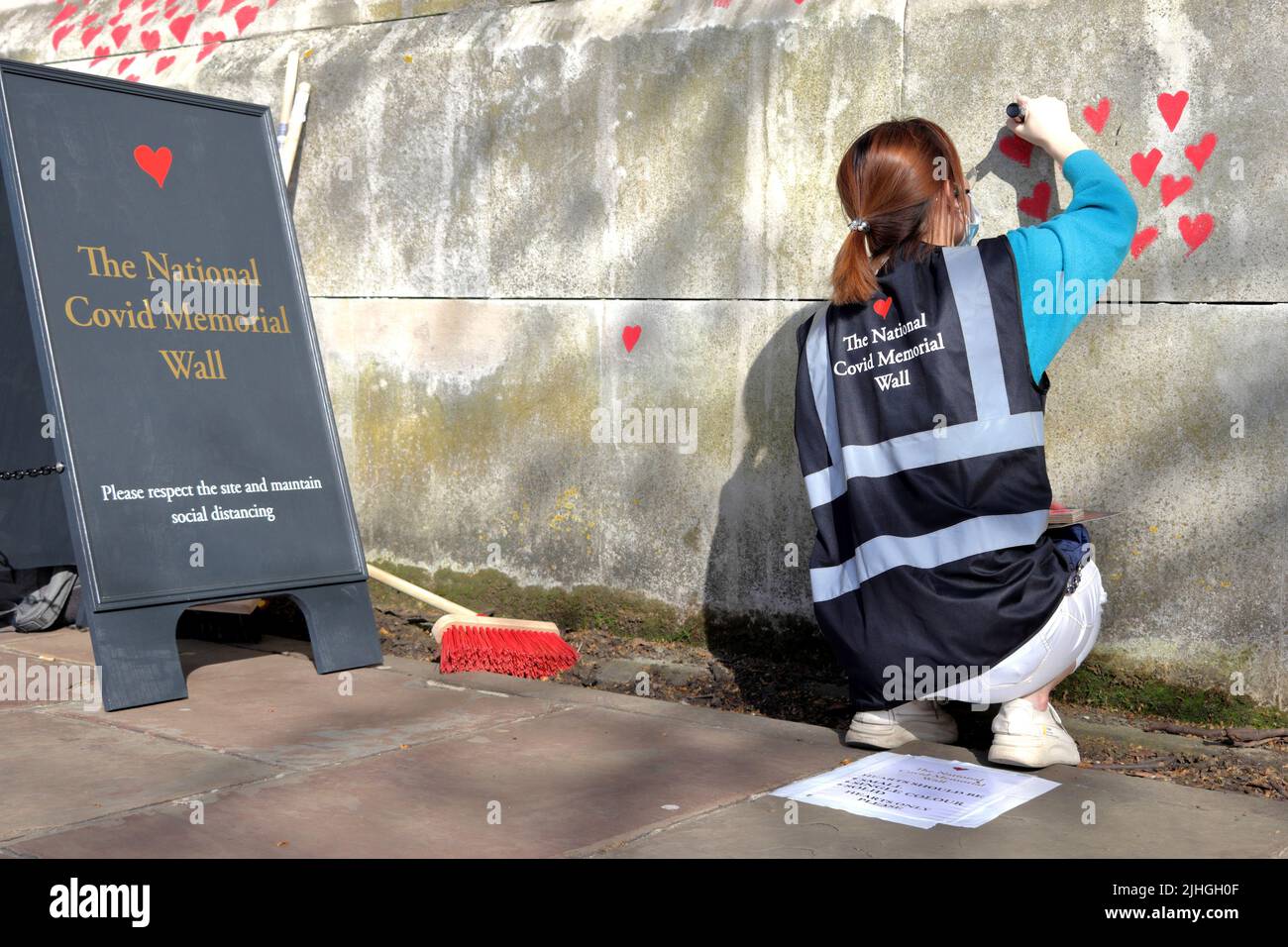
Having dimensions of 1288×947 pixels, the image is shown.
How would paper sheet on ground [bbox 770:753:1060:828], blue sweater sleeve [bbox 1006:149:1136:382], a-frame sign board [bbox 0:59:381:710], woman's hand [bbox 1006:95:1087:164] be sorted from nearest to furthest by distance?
1. paper sheet on ground [bbox 770:753:1060:828]
2. blue sweater sleeve [bbox 1006:149:1136:382]
3. woman's hand [bbox 1006:95:1087:164]
4. a-frame sign board [bbox 0:59:381:710]

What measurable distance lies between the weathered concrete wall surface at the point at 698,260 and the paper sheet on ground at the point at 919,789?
0.72 metres

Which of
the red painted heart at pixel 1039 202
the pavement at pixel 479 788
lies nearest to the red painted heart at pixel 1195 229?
the red painted heart at pixel 1039 202

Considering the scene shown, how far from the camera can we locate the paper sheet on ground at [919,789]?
2959mm

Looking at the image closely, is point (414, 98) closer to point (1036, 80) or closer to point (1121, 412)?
point (1036, 80)

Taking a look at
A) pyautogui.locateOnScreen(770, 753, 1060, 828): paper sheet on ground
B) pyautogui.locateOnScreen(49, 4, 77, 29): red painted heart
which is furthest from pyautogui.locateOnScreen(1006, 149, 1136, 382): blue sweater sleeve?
pyautogui.locateOnScreen(49, 4, 77, 29): red painted heart

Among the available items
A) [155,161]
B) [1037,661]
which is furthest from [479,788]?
[155,161]

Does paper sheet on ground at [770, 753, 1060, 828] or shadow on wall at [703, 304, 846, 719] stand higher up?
shadow on wall at [703, 304, 846, 719]

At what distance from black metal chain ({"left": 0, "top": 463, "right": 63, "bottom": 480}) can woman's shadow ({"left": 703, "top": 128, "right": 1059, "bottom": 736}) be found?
6.45 feet

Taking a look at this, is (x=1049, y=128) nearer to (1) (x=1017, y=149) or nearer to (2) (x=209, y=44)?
(1) (x=1017, y=149)

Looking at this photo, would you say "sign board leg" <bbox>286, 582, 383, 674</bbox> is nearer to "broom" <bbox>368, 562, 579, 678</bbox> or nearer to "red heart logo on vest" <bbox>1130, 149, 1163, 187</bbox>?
"broom" <bbox>368, 562, 579, 678</bbox>

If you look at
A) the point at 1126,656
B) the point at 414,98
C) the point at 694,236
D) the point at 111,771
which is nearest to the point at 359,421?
the point at 414,98

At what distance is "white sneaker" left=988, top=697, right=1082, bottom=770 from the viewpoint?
3.25m
